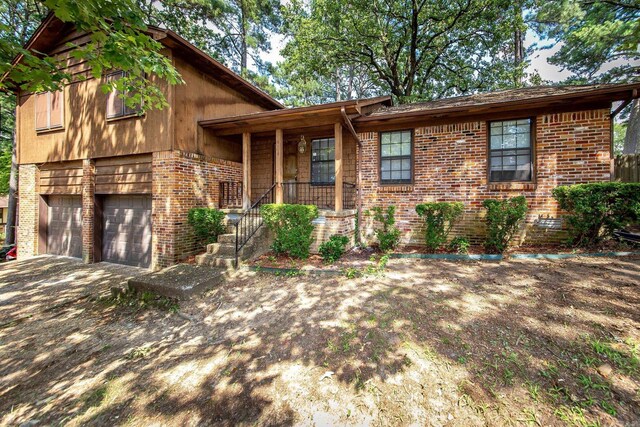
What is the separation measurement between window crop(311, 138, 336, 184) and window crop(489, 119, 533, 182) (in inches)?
166

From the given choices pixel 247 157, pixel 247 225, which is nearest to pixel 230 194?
pixel 247 157

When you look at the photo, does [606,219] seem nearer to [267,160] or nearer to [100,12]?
[267,160]

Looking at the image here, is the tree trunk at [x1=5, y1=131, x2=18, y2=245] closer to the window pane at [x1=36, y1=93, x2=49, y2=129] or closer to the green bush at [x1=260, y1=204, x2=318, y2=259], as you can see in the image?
the window pane at [x1=36, y1=93, x2=49, y2=129]

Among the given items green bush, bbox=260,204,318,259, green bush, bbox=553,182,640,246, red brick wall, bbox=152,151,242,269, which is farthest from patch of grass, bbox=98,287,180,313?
green bush, bbox=553,182,640,246

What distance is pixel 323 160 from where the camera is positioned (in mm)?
8617

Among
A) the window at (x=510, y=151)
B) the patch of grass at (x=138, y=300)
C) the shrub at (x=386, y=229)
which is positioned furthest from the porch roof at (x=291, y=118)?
the patch of grass at (x=138, y=300)

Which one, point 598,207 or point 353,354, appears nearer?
point 353,354

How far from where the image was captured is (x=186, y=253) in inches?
270

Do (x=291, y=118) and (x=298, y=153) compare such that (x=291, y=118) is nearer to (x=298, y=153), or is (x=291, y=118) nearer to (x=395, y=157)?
(x=298, y=153)

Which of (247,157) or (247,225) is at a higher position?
(247,157)

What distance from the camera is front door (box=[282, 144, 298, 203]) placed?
29.2ft

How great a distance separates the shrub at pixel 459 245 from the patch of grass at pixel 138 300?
18.6 ft

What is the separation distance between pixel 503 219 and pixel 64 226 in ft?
40.3

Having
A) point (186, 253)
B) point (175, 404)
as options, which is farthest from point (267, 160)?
point (175, 404)
